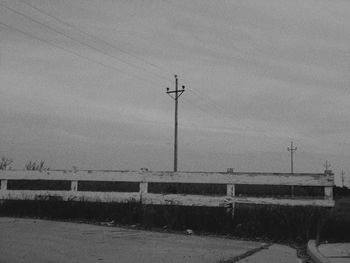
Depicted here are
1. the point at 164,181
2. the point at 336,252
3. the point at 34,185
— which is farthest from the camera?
the point at 34,185

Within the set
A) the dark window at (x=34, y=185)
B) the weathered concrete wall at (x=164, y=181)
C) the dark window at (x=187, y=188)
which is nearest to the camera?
the weathered concrete wall at (x=164, y=181)

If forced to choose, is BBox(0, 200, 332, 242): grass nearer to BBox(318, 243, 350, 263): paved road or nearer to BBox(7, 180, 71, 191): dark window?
BBox(318, 243, 350, 263): paved road

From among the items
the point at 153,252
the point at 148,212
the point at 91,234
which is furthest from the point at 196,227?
the point at 153,252

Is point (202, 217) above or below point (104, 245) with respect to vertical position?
above

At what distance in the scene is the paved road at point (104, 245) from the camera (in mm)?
5953

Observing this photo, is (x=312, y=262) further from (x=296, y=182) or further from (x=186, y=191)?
(x=186, y=191)

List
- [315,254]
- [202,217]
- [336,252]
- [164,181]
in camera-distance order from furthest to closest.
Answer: [164,181] → [202,217] → [336,252] → [315,254]

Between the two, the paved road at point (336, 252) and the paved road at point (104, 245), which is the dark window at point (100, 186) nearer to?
the paved road at point (104, 245)

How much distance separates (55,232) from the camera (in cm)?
849

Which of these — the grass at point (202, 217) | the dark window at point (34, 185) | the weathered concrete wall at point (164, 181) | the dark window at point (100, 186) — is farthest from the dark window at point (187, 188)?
the dark window at point (34, 185)

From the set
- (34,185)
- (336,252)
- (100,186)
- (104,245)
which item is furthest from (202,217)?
(34,185)

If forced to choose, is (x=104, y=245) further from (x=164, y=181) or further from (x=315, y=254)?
(x=164, y=181)

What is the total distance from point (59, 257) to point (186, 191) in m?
6.57

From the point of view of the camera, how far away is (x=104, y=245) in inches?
278
